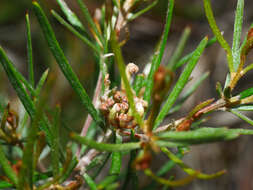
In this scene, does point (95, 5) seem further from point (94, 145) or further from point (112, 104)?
point (94, 145)

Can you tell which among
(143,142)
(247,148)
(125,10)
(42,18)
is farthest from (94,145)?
(247,148)

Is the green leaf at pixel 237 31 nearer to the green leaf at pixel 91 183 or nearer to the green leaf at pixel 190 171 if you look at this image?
the green leaf at pixel 190 171

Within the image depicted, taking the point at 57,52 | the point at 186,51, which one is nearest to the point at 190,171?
the point at 57,52

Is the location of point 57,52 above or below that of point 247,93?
above

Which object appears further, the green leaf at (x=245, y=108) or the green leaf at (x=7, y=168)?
the green leaf at (x=245, y=108)

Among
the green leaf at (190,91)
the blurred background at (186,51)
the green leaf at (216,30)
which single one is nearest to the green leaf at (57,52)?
the green leaf at (216,30)

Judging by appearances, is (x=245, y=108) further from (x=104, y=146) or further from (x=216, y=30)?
(x=104, y=146)

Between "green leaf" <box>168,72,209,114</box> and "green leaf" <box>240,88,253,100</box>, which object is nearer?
"green leaf" <box>240,88,253,100</box>

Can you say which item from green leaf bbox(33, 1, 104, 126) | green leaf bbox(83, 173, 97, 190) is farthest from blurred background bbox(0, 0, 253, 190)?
green leaf bbox(33, 1, 104, 126)

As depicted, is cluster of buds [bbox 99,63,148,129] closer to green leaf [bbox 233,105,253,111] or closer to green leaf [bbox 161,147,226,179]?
green leaf [bbox 161,147,226,179]
